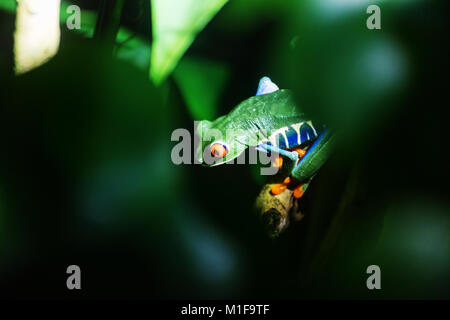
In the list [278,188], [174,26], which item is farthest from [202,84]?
[278,188]

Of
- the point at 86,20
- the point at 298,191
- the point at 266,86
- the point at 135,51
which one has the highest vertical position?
the point at 86,20

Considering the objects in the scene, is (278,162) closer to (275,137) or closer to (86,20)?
(275,137)

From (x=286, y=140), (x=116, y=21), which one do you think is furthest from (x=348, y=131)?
(x=116, y=21)

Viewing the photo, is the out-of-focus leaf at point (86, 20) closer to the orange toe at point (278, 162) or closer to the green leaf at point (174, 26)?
the green leaf at point (174, 26)

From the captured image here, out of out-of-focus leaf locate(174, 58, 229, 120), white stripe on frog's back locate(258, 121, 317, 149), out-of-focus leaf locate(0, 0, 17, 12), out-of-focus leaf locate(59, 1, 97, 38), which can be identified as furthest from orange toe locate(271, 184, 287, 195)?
out-of-focus leaf locate(0, 0, 17, 12)

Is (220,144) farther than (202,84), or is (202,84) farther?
(202,84)

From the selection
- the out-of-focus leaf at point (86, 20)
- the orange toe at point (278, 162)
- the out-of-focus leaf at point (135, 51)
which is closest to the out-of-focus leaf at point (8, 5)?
the out-of-focus leaf at point (86, 20)
